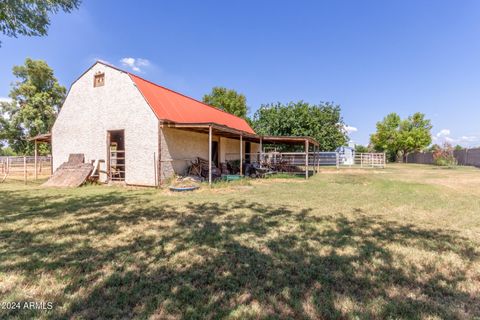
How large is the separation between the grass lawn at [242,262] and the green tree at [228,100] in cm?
3296

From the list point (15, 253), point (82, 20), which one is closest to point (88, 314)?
point (15, 253)

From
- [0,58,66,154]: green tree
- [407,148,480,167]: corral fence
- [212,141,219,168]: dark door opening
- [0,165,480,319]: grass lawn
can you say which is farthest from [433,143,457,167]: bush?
[0,58,66,154]: green tree

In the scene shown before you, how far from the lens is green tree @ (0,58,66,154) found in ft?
89.9

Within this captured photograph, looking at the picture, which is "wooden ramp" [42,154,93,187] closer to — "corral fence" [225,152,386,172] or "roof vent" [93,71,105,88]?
"roof vent" [93,71,105,88]

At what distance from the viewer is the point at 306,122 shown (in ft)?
82.4

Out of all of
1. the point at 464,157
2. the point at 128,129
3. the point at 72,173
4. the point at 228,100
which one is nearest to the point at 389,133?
the point at 464,157

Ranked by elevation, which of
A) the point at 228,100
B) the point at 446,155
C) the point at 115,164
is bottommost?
the point at 115,164

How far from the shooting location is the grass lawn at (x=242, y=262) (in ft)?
7.08

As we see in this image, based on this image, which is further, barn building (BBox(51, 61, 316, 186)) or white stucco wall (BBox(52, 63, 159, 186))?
white stucco wall (BBox(52, 63, 159, 186))

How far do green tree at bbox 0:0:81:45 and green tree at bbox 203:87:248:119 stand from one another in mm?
28748

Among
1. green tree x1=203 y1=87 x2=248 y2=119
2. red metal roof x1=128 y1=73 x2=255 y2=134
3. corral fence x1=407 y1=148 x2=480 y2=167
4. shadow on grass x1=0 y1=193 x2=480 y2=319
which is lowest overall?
shadow on grass x1=0 y1=193 x2=480 y2=319

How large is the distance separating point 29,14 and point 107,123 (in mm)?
4693

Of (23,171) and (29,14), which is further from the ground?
(29,14)

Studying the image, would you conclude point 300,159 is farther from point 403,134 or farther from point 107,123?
point 403,134
